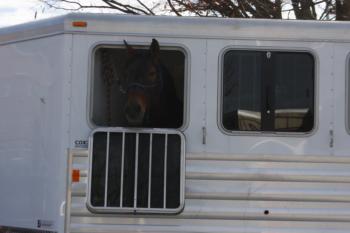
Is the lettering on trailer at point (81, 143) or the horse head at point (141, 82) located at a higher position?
the horse head at point (141, 82)

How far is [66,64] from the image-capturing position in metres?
5.11

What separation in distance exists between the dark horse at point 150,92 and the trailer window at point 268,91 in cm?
43

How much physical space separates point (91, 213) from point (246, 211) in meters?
1.24

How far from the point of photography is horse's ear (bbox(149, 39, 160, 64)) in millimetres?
5047

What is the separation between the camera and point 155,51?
5.08m

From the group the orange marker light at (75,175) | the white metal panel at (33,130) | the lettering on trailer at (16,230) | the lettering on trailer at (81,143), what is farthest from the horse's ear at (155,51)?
the lettering on trailer at (16,230)

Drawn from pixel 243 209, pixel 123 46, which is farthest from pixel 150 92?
pixel 243 209

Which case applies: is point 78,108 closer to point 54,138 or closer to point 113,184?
point 54,138

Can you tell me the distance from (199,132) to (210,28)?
86 cm

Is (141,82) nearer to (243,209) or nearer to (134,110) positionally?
(134,110)

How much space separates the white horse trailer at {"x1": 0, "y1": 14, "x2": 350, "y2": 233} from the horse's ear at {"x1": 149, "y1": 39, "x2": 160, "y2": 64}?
0.24 feet

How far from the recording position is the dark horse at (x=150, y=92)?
16.5 feet

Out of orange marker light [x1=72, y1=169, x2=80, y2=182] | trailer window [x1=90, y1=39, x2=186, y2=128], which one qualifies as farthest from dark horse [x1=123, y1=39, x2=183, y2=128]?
orange marker light [x1=72, y1=169, x2=80, y2=182]

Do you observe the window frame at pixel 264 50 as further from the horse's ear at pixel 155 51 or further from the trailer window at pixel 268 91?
the horse's ear at pixel 155 51
